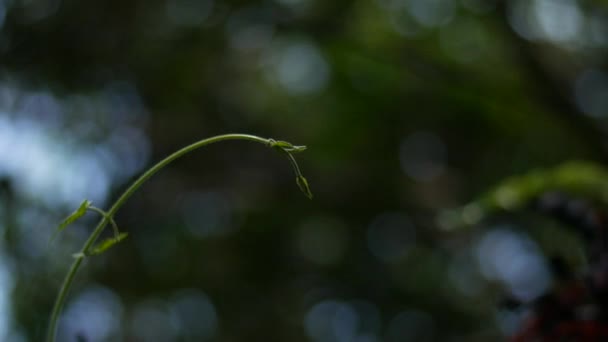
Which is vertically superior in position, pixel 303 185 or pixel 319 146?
pixel 303 185

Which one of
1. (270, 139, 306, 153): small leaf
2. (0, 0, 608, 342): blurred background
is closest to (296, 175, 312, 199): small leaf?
(270, 139, 306, 153): small leaf

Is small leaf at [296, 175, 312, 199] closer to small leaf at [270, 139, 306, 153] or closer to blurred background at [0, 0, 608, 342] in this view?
small leaf at [270, 139, 306, 153]

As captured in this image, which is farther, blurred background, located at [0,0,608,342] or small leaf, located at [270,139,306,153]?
blurred background, located at [0,0,608,342]

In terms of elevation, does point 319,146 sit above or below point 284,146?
below

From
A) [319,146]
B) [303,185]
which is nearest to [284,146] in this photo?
[303,185]

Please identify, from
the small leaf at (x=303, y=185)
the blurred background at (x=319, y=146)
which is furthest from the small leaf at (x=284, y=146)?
the blurred background at (x=319, y=146)

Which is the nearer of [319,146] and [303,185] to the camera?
[303,185]

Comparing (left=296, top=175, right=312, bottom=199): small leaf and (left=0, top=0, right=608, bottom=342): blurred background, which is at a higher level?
(left=296, top=175, right=312, bottom=199): small leaf

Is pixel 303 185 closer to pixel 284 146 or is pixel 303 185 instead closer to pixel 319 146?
pixel 284 146

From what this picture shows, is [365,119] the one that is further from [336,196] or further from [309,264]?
[309,264]
